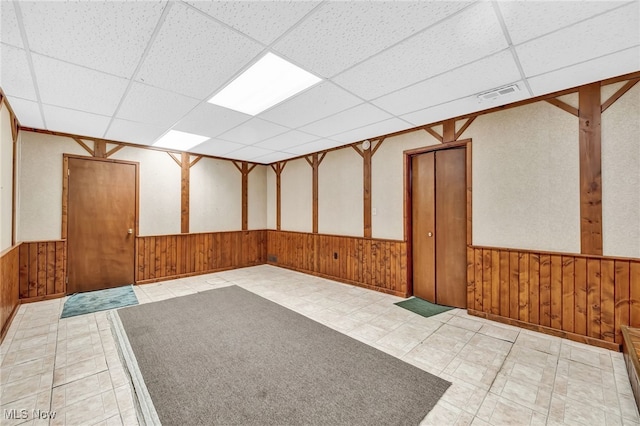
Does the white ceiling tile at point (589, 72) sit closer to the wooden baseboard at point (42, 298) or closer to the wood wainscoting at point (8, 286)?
the wood wainscoting at point (8, 286)

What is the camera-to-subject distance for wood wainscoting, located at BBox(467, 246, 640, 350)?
269 cm

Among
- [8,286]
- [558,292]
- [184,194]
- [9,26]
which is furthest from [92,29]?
[558,292]

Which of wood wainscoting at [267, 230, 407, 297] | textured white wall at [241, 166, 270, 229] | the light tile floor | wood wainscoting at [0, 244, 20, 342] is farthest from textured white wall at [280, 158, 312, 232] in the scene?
wood wainscoting at [0, 244, 20, 342]

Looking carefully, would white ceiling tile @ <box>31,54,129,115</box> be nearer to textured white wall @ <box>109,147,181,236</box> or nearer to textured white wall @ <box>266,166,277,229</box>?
textured white wall @ <box>109,147,181,236</box>

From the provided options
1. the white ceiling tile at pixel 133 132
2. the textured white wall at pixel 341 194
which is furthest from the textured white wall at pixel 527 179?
the white ceiling tile at pixel 133 132

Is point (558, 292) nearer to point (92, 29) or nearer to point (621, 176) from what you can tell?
point (621, 176)

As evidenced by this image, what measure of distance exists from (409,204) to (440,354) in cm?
240

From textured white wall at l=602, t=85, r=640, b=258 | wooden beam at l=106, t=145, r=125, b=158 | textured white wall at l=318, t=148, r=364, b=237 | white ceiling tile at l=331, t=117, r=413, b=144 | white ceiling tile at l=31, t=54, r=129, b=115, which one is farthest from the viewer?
textured white wall at l=318, t=148, r=364, b=237

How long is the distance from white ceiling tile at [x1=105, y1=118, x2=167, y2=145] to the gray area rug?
2717 mm

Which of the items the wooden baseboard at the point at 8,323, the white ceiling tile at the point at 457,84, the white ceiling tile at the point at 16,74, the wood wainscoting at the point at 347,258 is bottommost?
the wooden baseboard at the point at 8,323

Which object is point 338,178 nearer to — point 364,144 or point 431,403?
point 364,144

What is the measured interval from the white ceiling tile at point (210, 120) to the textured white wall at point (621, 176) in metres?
4.03

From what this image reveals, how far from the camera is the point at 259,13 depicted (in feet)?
5.88

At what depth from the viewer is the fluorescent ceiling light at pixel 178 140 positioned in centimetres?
450
